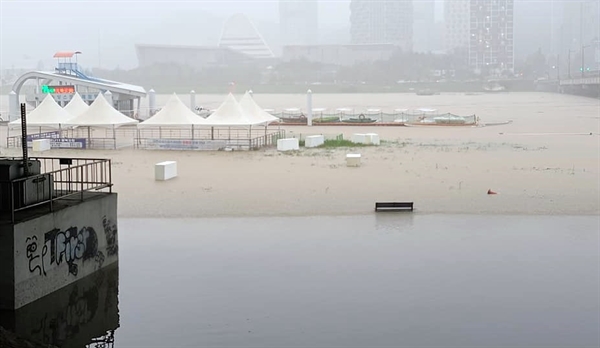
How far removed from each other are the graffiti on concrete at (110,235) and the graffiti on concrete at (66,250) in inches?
11.7

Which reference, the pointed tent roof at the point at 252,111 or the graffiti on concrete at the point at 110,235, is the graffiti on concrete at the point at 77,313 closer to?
the graffiti on concrete at the point at 110,235

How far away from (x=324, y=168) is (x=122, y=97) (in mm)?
34385

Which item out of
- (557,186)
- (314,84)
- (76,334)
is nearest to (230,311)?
(76,334)

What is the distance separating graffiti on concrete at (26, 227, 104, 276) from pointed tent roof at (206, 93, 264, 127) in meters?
23.5

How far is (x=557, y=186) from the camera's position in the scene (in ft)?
80.9

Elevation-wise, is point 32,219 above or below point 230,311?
above

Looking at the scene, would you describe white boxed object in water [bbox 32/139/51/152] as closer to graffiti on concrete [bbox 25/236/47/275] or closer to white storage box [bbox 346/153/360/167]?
white storage box [bbox 346/153/360/167]

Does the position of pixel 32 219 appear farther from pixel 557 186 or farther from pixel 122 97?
pixel 122 97

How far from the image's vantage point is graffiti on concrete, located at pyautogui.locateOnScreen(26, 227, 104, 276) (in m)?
12.2

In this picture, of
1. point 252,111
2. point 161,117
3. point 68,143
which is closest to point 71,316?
point 68,143

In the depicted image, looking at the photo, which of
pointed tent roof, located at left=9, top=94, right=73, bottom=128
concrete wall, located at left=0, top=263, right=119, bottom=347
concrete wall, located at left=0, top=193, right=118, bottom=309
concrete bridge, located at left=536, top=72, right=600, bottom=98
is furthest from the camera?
concrete bridge, located at left=536, top=72, right=600, bottom=98

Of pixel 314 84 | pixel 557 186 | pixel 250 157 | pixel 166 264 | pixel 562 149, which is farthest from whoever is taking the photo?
pixel 314 84

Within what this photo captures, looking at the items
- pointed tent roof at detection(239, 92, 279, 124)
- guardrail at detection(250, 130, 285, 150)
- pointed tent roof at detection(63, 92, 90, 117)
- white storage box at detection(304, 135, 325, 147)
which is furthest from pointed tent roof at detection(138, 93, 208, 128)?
pointed tent roof at detection(63, 92, 90, 117)

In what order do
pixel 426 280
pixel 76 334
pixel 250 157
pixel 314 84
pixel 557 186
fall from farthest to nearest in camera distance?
pixel 314 84, pixel 250 157, pixel 557 186, pixel 426 280, pixel 76 334
